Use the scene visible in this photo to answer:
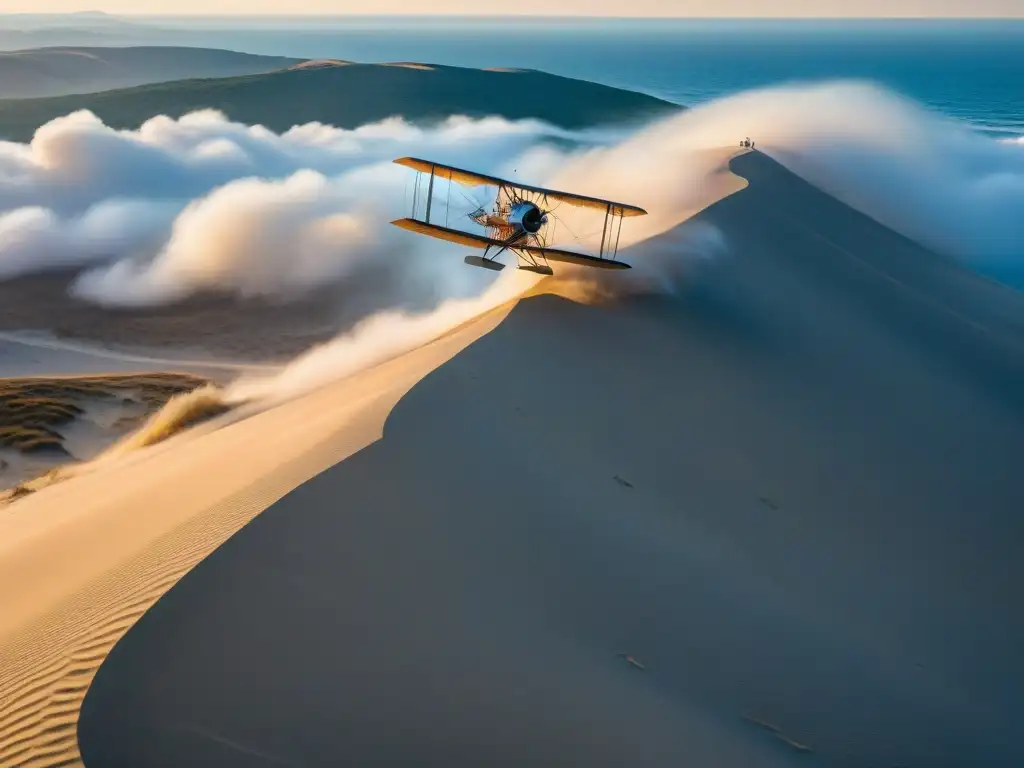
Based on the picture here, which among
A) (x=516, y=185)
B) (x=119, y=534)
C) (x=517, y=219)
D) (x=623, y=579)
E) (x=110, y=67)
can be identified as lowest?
(x=110, y=67)

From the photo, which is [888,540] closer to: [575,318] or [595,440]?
[595,440]

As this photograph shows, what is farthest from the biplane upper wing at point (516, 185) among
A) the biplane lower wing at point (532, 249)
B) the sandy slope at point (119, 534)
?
the sandy slope at point (119, 534)

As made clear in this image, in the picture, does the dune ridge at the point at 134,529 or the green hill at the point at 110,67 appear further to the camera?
the green hill at the point at 110,67

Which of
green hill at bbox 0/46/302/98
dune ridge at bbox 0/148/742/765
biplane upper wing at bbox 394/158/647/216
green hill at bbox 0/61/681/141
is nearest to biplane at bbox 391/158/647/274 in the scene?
biplane upper wing at bbox 394/158/647/216

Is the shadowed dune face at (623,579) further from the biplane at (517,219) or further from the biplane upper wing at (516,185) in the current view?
the biplane upper wing at (516,185)

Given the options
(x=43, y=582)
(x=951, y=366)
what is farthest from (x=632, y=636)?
(x=951, y=366)

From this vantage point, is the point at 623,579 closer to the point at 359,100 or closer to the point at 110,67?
the point at 359,100

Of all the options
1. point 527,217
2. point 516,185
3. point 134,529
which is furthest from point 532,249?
point 134,529
